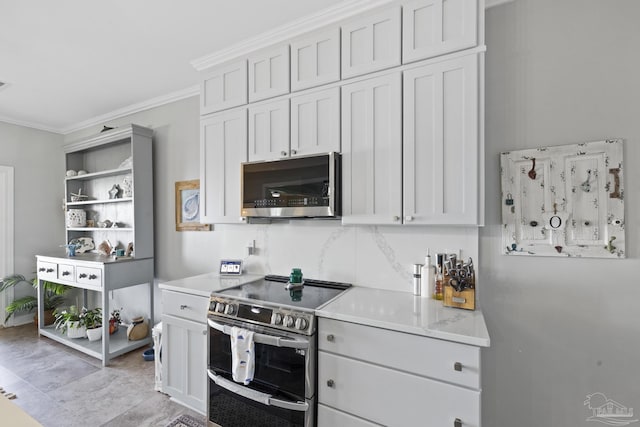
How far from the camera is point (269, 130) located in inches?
90.5

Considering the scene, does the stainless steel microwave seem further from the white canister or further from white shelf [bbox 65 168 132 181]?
the white canister

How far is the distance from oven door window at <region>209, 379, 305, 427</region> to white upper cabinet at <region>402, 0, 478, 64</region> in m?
2.16

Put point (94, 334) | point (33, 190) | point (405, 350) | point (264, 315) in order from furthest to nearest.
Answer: point (33, 190) → point (94, 334) → point (264, 315) → point (405, 350)

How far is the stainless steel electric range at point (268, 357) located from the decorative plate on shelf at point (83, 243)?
3109 millimetres

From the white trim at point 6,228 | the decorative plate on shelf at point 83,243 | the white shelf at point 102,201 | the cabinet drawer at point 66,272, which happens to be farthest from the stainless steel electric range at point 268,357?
the white trim at point 6,228

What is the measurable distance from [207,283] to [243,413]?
Result: 3.12 feet

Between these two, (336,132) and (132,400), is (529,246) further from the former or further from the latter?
(132,400)

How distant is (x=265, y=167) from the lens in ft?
7.31

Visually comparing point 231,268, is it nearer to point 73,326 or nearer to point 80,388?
point 80,388

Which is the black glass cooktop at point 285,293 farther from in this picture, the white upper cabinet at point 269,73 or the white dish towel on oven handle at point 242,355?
the white upper cabinet at point 269,73

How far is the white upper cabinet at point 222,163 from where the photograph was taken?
2441mm

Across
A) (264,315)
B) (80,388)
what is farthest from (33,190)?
(264,315)

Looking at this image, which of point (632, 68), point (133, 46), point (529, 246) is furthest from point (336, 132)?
point (133, 46)

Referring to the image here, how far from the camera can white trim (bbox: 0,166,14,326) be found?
3.99 meters
